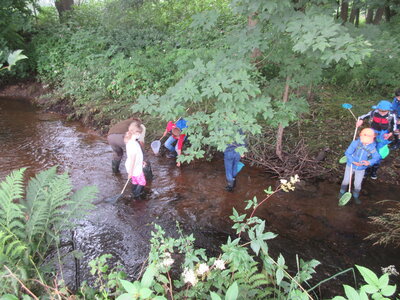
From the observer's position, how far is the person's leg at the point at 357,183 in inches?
A: 195

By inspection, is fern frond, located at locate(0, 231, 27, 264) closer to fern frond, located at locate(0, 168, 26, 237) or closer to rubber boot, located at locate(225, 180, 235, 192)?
fern frond, located at locate(0, 168, 26, 237)

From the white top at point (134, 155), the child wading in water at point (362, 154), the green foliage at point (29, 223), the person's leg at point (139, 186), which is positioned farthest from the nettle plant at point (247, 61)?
the green foliage at point (29, 223)

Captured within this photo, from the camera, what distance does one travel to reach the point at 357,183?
5012 millimetres

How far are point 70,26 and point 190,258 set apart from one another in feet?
44.3

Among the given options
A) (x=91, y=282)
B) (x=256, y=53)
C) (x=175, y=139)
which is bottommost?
(x=91, y=282)

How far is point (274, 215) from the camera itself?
487 centimetres

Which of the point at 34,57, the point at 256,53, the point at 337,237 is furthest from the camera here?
the point at 34,57

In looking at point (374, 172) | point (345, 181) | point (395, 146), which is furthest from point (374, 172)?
point (345, 181)

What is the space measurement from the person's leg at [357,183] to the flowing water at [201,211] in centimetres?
17

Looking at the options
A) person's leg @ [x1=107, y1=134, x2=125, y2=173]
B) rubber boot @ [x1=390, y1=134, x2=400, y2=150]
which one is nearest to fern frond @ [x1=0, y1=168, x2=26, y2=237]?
person's leg @ [x1=107, y1=134, x2=125, y2=173]

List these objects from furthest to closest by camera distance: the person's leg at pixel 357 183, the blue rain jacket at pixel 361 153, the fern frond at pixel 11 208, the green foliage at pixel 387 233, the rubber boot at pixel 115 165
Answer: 1. the rubber boot at pixel 115 165
2. the person's leg at pixel 357 183
3. the blue rain jacket at pixel 361 153
4. the green foliage at pixel 387 233
5. the fern frond at pixel 11 208

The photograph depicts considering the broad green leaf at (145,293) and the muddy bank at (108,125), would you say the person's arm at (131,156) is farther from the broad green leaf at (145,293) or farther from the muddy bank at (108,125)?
the broad green leaf at (145,293)

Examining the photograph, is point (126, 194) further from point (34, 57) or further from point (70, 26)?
point (70, 26)

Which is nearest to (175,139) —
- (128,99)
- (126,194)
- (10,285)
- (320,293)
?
(126,194)
